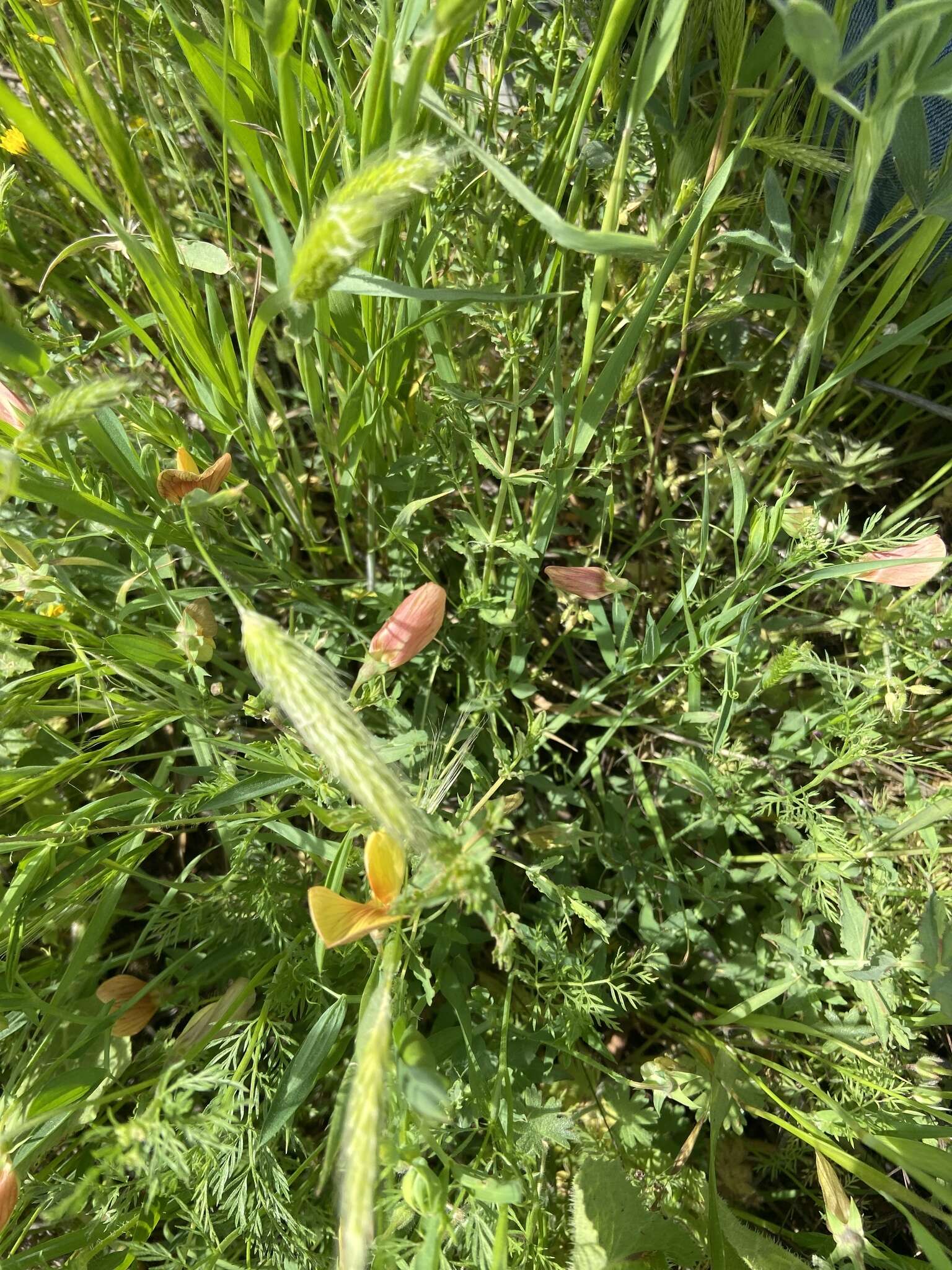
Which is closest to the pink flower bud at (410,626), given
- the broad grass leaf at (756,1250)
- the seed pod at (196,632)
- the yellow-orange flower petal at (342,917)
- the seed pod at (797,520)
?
the seed pod at (196,632)

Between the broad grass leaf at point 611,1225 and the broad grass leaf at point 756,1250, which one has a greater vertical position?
the broad grass leaf at point 611,1225

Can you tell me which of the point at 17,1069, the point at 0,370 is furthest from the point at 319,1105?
the point at 0,370

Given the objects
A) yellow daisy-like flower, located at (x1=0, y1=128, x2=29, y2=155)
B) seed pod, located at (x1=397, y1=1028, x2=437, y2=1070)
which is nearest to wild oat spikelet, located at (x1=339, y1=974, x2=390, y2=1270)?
seed pod, located at (x1=397, y1=1028, x2=437, y2=1070)

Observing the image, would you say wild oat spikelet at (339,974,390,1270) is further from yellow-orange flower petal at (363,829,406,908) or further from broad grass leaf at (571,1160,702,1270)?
broad grass leaf at (571,1160,702,1270)

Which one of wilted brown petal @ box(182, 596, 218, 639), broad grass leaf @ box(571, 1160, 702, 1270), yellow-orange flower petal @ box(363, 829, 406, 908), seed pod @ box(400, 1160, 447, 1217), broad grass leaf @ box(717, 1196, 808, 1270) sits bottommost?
broad grass leaf @ box(717, 1196, 808, 1270)

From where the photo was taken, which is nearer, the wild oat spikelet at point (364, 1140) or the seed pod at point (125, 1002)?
the wild oat spikelet at point (364, 1140)

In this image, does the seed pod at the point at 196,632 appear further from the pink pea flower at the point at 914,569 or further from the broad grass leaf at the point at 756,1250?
the broad grass leaf at the point at 756,1250

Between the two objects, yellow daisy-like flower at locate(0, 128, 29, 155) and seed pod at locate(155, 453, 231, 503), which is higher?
yellow daisy-like flower at locate(0, 128, 29, 155)
